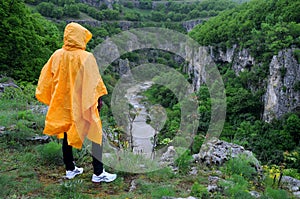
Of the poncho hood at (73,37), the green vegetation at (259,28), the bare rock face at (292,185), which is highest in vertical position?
the green vegetation at (259,28)

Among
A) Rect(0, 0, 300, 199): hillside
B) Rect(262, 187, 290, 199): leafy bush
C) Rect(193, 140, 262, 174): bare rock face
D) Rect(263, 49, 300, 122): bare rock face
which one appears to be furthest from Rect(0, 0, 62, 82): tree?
Rect(263, 49, 300, 122): bare rock face

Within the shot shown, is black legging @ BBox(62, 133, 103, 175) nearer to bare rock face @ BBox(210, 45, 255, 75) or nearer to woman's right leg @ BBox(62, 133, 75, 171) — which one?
woman's right leg @ BBox(62, 133, 75, 171)

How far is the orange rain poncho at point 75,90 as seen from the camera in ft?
13.0

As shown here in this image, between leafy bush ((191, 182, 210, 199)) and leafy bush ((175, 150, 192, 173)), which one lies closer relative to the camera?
leafy bush ((191, 182, 210, 199))

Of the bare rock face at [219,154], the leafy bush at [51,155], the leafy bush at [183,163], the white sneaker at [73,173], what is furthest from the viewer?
the bare rock face at [219,154]

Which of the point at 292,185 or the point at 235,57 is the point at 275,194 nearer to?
the point at 292,185

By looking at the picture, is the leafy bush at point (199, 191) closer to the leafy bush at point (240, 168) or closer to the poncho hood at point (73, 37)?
the leafy bush at point (240, 168)

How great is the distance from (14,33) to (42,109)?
1101 cm

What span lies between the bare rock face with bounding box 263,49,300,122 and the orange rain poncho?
39354 mm

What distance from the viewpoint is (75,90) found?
402 centimetres

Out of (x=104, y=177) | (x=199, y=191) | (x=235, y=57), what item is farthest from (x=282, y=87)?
(x=104, y=177)

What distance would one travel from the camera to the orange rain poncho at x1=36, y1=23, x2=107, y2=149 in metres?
3.96

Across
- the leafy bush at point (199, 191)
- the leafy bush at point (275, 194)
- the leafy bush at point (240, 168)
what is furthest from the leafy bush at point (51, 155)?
the leafy bush at point (275, 194)

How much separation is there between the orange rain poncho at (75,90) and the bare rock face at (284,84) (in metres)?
39.4
